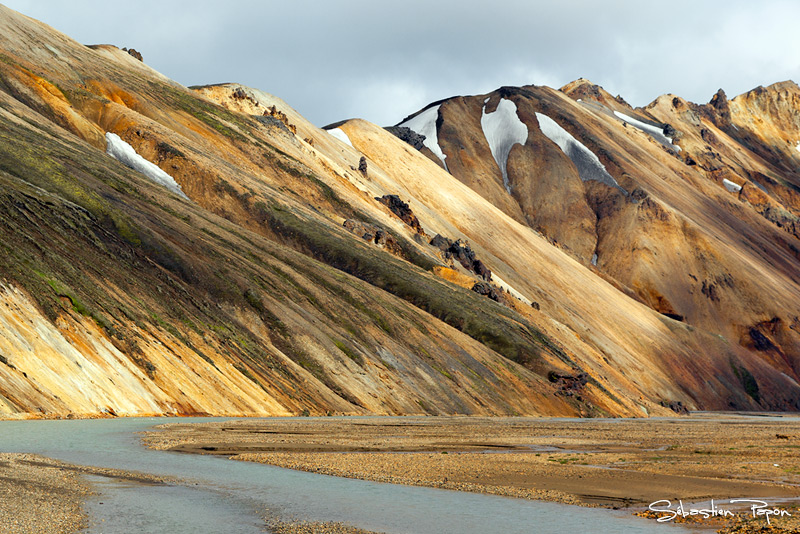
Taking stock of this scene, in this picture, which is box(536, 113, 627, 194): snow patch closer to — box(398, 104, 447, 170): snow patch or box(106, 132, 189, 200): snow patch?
box(398, 104, 447, 170): snow patch

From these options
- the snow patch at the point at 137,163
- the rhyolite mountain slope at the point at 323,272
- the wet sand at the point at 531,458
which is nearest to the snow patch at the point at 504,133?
the rhyolite mountain slope at the point at 323,272

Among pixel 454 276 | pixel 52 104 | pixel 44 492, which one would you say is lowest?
pixel 44 492

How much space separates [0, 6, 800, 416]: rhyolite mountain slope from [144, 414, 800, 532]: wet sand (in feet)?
38.8

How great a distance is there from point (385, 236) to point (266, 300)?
110 feet

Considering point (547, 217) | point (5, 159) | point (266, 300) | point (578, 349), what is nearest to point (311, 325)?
point (266, 300)

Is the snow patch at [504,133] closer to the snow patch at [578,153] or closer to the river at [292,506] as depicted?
the snow patch at [578,153]

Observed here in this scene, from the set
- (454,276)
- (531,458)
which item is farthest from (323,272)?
(531,458)

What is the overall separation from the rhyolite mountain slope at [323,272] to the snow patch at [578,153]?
97 cm

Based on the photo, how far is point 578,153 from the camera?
182 metres

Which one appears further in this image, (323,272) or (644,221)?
(644,221)

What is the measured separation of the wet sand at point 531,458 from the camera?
19.6 metres

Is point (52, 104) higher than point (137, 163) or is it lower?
higher

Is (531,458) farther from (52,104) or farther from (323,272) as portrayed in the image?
(52,104)

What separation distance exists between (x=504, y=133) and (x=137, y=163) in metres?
119
